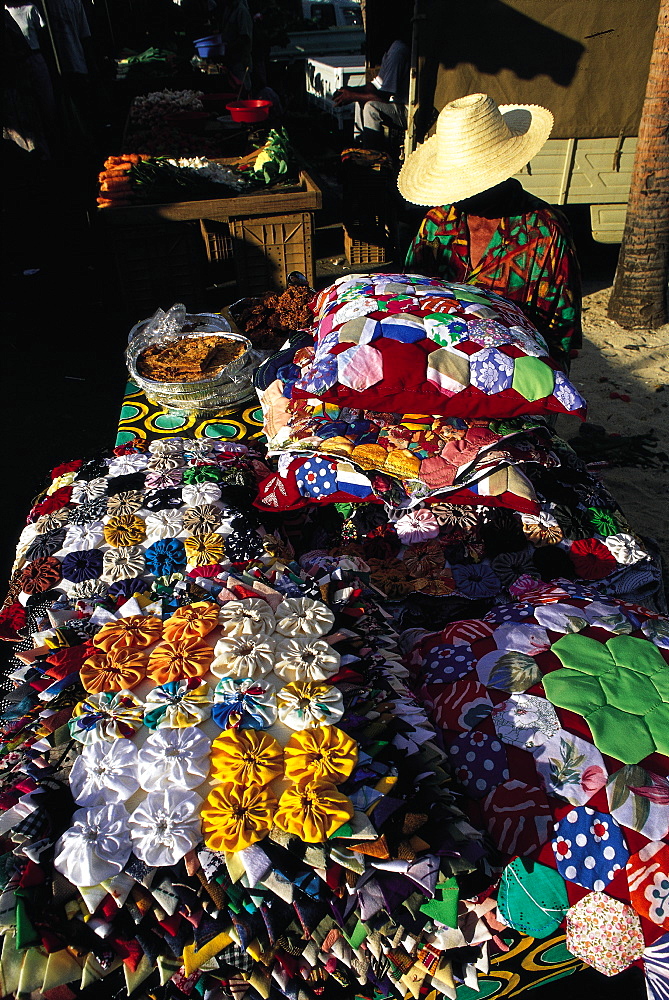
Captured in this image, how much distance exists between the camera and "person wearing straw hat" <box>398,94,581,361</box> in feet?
8.28

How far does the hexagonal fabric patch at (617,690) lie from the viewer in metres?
1.11

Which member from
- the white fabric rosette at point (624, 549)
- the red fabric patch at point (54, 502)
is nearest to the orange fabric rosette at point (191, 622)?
the red fabric patch at point (54, 502)

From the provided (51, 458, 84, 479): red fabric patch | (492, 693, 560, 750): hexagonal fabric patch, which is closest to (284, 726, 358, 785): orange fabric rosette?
(492, 693, 560, 750): hexagonal fabric patch

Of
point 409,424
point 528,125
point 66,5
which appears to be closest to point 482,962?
point 409,424

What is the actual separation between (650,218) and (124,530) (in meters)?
4.94

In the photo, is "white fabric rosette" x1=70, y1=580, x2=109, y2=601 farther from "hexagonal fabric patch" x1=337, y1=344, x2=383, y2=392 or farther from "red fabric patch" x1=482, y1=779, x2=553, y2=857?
"red fabric patch" x1=482, y1=779, x2=553, y2=857

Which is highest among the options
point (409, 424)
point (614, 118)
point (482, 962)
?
point (614, 118)

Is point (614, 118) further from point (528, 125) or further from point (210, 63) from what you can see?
point (210, 63)

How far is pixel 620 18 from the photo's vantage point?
203 inches

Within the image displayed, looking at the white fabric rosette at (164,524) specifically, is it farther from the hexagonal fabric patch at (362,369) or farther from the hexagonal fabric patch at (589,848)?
the hexagonal fabric patch at (589,848)

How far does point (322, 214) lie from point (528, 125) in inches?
188

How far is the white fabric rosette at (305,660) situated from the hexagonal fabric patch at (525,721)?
0.34 meters

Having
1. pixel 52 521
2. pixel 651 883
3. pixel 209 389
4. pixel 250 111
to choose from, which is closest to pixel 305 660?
pixel 651 883

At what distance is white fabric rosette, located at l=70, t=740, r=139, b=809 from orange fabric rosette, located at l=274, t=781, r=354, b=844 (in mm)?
258
